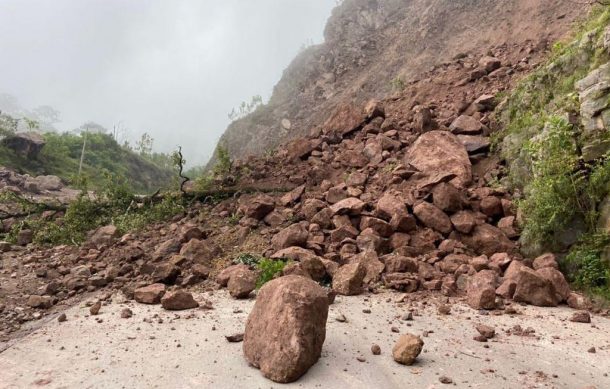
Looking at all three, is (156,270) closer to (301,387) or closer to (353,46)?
(301,387)

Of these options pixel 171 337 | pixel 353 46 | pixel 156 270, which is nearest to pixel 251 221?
pixel 156 270

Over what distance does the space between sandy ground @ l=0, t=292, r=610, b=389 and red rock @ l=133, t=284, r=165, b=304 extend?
0.85ft

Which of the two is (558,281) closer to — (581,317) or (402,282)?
(581,317)

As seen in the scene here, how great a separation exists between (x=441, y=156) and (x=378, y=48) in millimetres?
19790

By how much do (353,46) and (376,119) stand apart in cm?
1796

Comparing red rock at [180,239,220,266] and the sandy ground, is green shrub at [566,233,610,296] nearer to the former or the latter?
the sandy ground

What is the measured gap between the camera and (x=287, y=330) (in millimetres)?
4070

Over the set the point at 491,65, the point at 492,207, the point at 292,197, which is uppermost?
the point at 491,65

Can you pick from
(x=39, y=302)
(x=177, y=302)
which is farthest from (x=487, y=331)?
(x=39, y=302)

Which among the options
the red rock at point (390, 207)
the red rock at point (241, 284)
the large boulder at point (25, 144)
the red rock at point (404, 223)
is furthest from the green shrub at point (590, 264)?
the large boulder at point (25, 144)

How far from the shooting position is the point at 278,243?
25.2 ft

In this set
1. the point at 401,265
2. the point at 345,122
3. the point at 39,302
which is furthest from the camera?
the point at 345,122

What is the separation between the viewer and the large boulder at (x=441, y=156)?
28.1ft

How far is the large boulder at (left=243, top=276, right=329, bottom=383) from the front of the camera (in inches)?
158
